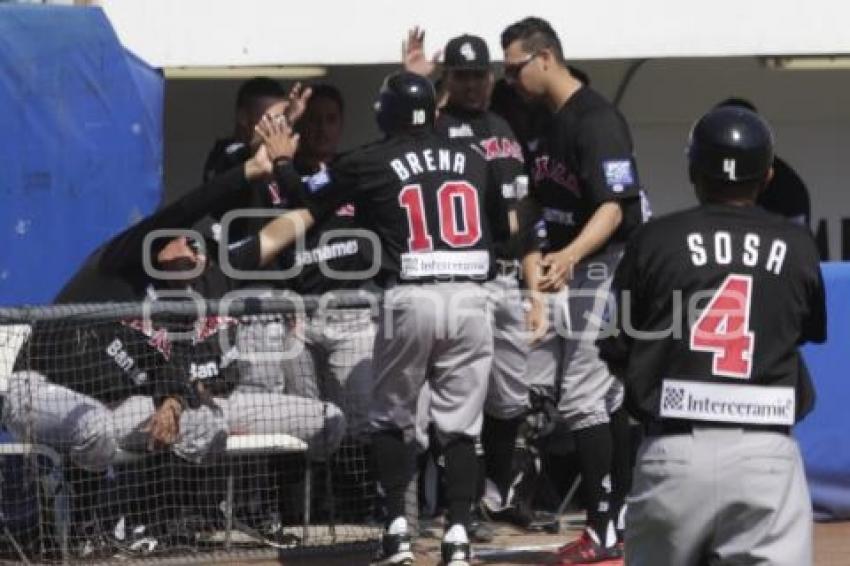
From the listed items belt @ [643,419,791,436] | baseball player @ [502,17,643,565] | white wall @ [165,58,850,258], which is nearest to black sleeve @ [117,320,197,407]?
Answer: baseball player @ [502,17,643,565]

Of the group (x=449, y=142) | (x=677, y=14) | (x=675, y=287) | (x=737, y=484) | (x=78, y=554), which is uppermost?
(x=677, y=14)

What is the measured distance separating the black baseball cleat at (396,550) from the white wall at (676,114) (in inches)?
143

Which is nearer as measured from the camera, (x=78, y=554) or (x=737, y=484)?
(x=737, y=484)

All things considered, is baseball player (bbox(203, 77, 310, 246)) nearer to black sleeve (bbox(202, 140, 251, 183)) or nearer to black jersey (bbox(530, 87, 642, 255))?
black sleeve (bbox(202, 140, 251, 183))

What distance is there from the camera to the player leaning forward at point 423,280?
753 centimetres

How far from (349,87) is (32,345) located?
3.24 m

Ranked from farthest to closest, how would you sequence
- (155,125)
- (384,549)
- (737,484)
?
(155,125) → (384,549) → (737,484)

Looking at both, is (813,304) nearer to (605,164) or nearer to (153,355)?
(605,164)

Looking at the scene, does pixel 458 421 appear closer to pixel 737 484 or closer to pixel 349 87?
pixel 737 484

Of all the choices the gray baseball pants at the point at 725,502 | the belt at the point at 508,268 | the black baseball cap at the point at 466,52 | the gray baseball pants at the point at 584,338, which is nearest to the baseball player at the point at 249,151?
the black baseball cap at the point at 466,52

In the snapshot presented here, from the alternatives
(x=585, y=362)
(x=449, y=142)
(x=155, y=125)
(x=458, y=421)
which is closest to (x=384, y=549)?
(x=458, y=421)

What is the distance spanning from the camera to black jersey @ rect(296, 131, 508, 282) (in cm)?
754

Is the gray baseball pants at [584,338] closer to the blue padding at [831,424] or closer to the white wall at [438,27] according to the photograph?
the blue padding at [831,424]

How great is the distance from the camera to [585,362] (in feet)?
26.1
